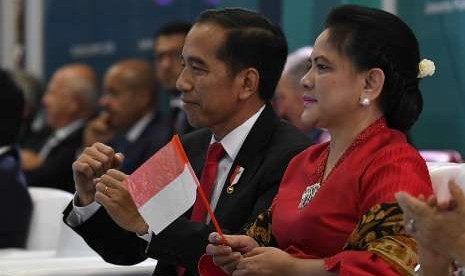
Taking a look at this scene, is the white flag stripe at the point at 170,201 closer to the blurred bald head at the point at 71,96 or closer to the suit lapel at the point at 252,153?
the suit lapel at the point at 252,153

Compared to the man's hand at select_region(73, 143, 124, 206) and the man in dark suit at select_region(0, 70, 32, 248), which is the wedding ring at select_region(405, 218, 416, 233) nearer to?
the man's hand at select_region(73, 143, 124, 206)

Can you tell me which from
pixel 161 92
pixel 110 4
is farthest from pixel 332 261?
pixel 110 4

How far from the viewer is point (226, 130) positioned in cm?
303

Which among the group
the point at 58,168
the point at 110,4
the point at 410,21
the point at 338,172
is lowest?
the point at 58,168

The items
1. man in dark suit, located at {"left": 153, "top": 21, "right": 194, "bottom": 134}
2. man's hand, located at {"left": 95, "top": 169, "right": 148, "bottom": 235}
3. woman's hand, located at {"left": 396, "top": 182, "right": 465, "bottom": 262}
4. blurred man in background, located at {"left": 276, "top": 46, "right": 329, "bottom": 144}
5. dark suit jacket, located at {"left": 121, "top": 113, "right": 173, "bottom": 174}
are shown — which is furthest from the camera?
man in dark suit, located at {"left": 153, "top": 21, "right": 194, "bottom": 134}

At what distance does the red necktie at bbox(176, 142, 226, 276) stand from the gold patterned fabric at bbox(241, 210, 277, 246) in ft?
0.98

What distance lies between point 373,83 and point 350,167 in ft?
0.67

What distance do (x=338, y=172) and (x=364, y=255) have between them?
0.25 m

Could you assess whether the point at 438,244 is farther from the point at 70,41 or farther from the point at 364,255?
the point at 70,41

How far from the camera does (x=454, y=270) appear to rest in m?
2.08

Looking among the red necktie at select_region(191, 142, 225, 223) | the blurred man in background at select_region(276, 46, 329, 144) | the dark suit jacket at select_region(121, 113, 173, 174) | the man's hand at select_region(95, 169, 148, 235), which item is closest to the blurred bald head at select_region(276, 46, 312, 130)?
the blurred man in background at select_region(276, 46, 329, 144)

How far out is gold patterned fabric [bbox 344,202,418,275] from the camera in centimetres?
216

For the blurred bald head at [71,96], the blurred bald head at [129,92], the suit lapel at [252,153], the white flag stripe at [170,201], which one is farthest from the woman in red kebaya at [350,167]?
the blurred bald head at [71,96]

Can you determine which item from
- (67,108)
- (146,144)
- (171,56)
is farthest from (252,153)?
(67,108)
